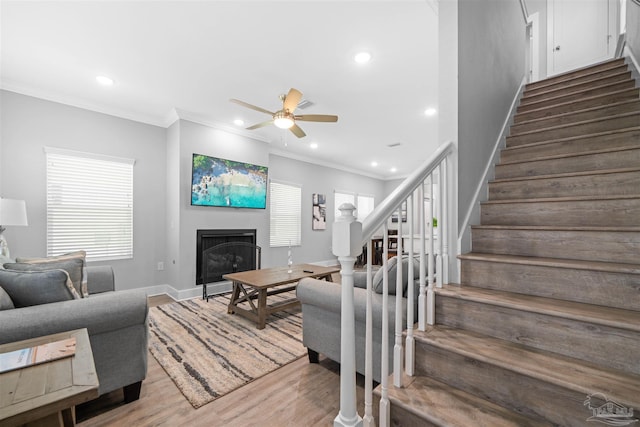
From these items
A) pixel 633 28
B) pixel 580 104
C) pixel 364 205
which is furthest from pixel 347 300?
pixel 364 205

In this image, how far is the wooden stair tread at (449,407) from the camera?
3.57 feet

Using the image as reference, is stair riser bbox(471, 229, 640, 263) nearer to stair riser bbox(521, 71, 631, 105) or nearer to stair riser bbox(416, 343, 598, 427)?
stair riser bbox(416, 343, 598, 427)

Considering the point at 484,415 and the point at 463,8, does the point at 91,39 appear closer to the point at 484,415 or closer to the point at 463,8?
the point at 463,8

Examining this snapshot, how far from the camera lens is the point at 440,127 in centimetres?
193

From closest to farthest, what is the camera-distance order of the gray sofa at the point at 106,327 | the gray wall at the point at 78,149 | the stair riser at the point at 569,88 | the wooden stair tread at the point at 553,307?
1. the wooden stair tread at the point at 553,307
2. the gray sofa at the point at 106,327
3. the stair riser at the point at 569,88
4. the gray wall at the point at 78,149

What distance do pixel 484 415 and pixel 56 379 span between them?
171 centimetres

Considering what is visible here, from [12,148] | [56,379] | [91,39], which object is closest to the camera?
[56,379]

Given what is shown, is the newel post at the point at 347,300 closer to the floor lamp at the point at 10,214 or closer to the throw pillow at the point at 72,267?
the throw pillow at the point at 72,267

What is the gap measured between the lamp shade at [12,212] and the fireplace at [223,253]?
195 cm

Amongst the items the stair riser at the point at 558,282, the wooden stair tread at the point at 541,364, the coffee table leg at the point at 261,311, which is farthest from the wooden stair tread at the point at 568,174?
the coffee table leg at the point at 261,311

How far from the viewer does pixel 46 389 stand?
1.03 metres

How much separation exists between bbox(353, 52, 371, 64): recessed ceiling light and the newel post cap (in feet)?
7.58

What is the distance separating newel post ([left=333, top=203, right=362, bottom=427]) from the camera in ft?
3.42

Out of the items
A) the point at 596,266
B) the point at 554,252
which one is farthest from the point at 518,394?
the point at 554,252
